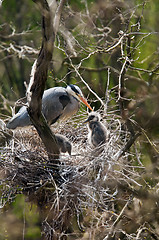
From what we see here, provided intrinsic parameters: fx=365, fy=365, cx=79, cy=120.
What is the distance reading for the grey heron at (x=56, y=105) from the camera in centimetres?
286

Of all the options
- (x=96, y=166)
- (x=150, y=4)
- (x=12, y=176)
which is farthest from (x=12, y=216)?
(x=150, y=4)

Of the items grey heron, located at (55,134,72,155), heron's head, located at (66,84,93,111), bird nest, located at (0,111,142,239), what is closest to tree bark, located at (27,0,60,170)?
bird nest, located at (0,111,142,239)

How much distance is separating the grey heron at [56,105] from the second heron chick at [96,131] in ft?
0.83

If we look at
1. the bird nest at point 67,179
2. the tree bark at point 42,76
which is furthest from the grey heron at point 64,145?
the tree bark at point 42,76

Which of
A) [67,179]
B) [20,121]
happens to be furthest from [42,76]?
[20,121]

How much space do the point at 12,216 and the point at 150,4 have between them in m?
2.66

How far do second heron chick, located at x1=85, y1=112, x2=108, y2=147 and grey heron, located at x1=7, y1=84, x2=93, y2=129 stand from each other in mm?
254

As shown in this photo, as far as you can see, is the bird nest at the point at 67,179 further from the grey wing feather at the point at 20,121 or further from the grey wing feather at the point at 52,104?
the grey wing feather at the point at 52,104

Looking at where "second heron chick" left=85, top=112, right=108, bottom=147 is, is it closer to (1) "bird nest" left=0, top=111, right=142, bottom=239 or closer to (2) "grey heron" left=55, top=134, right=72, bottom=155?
(1) "bird nest" left=0, top=111, right=142, bottom=239

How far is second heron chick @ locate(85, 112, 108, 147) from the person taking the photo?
2438 millimetres

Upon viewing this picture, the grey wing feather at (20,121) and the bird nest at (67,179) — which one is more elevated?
the grey wing feather at (20,121)

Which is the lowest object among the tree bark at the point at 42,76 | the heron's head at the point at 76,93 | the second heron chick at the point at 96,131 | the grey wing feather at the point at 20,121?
the second heron chick at the point at 96,131

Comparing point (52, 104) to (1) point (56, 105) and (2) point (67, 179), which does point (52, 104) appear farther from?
(2) point (67, 179)

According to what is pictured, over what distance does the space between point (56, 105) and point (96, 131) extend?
2.02ft
